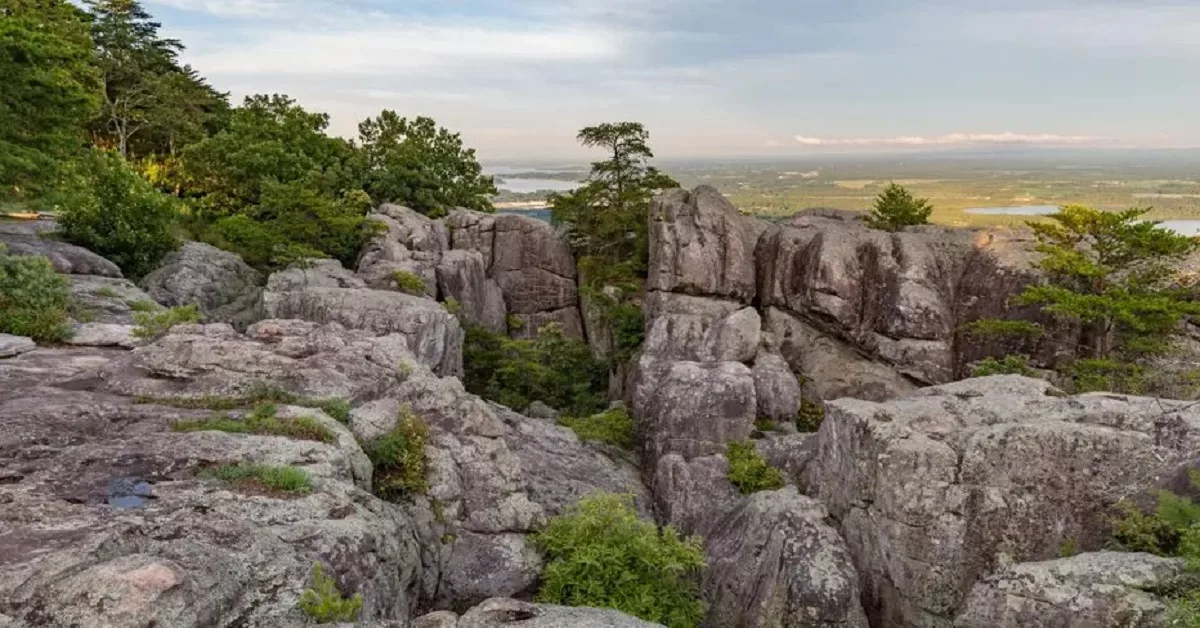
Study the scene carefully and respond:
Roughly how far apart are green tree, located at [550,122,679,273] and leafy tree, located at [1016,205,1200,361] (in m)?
18.9

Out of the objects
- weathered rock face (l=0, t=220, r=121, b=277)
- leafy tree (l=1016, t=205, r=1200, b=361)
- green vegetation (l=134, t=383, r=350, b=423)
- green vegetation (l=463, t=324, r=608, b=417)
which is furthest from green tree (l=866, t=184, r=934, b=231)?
weathered rock face (l=0, t=220, r=121, b=277)

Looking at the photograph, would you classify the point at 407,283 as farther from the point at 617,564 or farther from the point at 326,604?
the point at 326,604

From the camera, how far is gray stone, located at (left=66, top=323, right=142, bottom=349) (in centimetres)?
1770

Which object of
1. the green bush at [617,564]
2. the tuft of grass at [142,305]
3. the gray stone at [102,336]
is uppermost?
the tuft of grass at [142,305]

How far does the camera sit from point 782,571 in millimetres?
16344

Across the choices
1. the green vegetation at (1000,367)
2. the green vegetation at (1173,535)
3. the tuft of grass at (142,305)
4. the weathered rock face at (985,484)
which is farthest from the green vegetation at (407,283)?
the green vegetation at (1173,535)

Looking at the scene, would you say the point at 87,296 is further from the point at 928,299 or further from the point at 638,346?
the point at 928,299

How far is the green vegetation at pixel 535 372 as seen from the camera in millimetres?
31562

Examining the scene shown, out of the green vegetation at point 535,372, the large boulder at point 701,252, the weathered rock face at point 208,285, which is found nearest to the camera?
the weathered rock face at point 208,285

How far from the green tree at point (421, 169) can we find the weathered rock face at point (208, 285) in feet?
48.9

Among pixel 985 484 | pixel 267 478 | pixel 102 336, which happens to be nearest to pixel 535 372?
pixel 102 336

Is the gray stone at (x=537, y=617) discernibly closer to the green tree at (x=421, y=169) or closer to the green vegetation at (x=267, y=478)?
the green vegetation at (x=267, y=478)

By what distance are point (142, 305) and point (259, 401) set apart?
9.34m

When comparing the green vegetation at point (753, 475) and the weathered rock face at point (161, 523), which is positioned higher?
the weathered rock face at point (161, 523)
